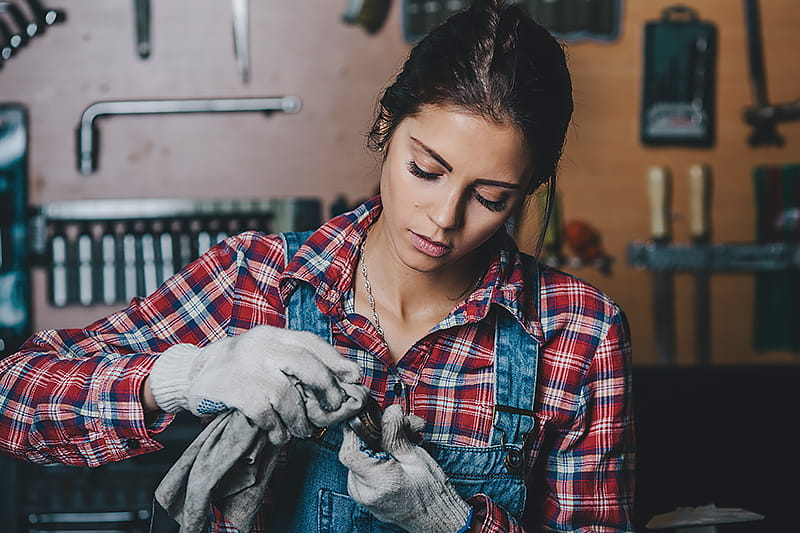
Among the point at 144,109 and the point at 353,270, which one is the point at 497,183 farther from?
the point at 144,109

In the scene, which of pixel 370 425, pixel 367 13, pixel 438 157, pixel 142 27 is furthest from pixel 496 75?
pixel 142 27

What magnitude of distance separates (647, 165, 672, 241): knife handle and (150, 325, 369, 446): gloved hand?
2441 millimetres

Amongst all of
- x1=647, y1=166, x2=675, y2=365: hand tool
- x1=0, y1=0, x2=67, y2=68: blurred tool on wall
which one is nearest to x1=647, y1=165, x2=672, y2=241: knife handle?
x1=647, y1=166, x2=675, y2=365: hand tool

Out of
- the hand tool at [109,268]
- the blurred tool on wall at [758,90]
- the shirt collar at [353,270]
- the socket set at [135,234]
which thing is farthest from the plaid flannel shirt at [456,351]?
the blurred tool on wall at [758,90]

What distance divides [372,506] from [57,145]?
2.59 m

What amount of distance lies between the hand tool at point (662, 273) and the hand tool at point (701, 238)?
4.0 inches

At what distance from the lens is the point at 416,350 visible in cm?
136

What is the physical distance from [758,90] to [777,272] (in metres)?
0.76

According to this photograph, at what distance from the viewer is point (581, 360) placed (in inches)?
Answer: 55.6

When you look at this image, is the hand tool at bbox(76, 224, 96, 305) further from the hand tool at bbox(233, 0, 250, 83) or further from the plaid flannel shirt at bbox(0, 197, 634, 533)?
the plaid flannel shirt at bbox(0, 197, 634, 533)

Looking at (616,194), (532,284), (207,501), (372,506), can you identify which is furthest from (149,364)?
(616,194)

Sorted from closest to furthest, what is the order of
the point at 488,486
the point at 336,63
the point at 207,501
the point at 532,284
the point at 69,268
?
the point at 207,501 < the point at 488,486 < the point at 532,284 < the point at 69,268 < the point at 336,63

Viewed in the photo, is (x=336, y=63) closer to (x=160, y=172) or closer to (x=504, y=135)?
(x=160, y=172)

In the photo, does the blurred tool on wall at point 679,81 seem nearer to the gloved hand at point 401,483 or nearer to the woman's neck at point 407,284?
the woman's neck at point 407,284
